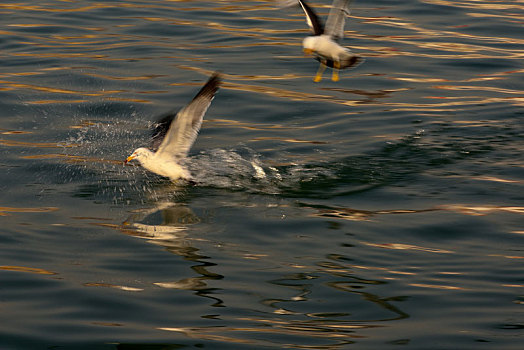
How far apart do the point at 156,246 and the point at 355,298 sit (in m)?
1.85

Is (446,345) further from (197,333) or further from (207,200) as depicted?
(207,200)

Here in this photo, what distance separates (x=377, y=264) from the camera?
260 inches

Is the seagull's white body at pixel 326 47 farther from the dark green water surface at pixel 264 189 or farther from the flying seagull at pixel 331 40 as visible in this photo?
the dark green water surface at pixel 264 189

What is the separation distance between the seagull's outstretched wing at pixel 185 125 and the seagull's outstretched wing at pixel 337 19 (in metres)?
1.75

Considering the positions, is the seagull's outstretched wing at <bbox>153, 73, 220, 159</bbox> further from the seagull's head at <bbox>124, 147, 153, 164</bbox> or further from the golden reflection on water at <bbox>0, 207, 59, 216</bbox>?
the golden reflection on water at <bbox>0, 207, 59, 216</bbox>

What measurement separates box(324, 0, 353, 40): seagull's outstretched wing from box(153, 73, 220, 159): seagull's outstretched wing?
1750 mm

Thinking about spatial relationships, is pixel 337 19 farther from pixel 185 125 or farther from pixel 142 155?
pixel 142 155

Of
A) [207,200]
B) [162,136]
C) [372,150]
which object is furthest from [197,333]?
[372,150]

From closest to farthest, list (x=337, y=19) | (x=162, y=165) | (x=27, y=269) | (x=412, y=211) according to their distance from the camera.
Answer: (x=27, y=269) < (x=412, y=211) < (x=162, y=165) < (x=337, y=19)

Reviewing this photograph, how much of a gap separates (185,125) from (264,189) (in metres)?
0.99

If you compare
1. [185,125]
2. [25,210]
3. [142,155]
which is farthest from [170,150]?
[25,210]

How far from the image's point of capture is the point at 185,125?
855 centimetres

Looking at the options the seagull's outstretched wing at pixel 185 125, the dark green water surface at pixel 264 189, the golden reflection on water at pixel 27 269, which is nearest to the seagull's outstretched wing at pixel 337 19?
the dark green water surface at pixel 264 189

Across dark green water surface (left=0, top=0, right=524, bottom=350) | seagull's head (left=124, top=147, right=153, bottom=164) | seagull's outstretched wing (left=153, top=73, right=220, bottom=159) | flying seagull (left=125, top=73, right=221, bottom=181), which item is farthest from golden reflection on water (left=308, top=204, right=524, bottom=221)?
seagull's head (left=124, top=147, right=153, bottom=164)
